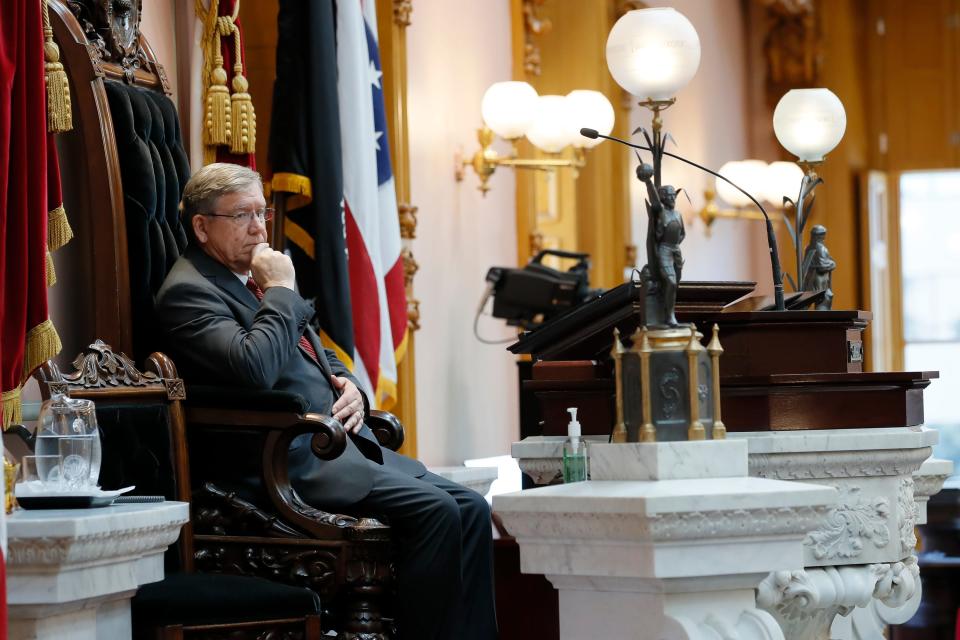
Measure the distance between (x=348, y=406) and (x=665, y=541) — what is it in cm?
142

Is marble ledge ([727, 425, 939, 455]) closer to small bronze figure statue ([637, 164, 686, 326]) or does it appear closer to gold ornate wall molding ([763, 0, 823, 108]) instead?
small bronze figure statue ([637, 164, 686, 326])

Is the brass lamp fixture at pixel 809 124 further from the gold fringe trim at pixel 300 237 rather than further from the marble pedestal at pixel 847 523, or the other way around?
the gold fringe trim at pixel 300 237

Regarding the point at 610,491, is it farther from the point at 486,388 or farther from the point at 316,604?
the point at 486,388

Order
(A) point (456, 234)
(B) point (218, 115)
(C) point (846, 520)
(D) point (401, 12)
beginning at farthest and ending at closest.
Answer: (A) point (456, 234)
(D) point (401, 12)
(B) point (218, 115)
(C) point (846, 520)

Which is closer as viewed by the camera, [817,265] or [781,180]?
[817,265]

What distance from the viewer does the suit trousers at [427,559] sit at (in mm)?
3367

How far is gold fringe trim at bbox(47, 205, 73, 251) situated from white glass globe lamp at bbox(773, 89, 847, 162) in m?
2.05

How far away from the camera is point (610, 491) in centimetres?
249

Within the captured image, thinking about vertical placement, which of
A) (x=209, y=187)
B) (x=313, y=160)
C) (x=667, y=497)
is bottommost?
(x=667, y=497)

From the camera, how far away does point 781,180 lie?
24.1 ft

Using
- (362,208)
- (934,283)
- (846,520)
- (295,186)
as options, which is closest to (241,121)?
(295,186)

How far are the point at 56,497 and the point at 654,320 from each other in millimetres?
1070

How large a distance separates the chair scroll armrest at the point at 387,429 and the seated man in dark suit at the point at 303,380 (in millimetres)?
131

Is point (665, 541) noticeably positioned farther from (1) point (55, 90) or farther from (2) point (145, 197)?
(2) point (145, 197)
